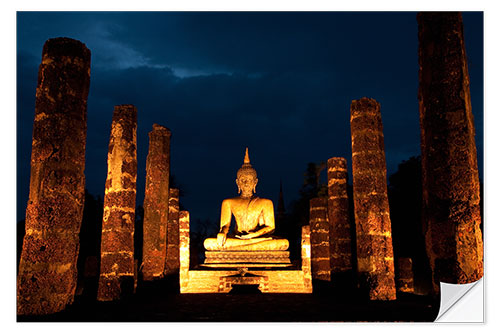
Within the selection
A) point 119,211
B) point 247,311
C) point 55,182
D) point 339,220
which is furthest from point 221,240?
point 55,182

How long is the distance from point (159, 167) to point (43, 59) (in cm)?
678

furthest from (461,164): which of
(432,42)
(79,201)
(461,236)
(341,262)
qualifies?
(341,262)

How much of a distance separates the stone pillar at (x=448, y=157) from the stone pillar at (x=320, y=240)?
947 cm

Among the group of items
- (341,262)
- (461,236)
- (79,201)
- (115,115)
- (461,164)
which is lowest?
(341,262)

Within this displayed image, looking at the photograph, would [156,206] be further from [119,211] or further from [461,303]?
[461,303]

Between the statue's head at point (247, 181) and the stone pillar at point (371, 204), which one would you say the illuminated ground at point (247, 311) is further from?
the statue's head at point (247, 181)

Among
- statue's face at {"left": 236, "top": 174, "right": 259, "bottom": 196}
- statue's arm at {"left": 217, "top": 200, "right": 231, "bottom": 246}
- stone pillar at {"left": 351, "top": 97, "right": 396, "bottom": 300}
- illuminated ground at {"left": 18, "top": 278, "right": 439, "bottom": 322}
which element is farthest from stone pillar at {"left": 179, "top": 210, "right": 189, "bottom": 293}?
stone pillar at {"left": 351, "top": 97, "right": 396, "bottom": 300}

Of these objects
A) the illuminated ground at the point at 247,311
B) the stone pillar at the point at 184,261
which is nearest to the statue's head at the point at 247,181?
the stone pillar at the point at 184,261

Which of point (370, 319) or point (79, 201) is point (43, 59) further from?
point (370, 319)

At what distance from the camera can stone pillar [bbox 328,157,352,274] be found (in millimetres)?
14344

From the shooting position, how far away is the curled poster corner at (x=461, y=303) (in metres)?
5.75

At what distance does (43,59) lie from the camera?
288 inches

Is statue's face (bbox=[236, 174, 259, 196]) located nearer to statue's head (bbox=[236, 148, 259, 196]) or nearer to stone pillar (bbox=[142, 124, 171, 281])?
statue's head (bbox=[236, 148, 259, 196])

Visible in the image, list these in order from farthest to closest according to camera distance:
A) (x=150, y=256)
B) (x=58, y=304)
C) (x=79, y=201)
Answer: (x=150, y=256) → (x=79, y=201) → (x=58, y=304)
